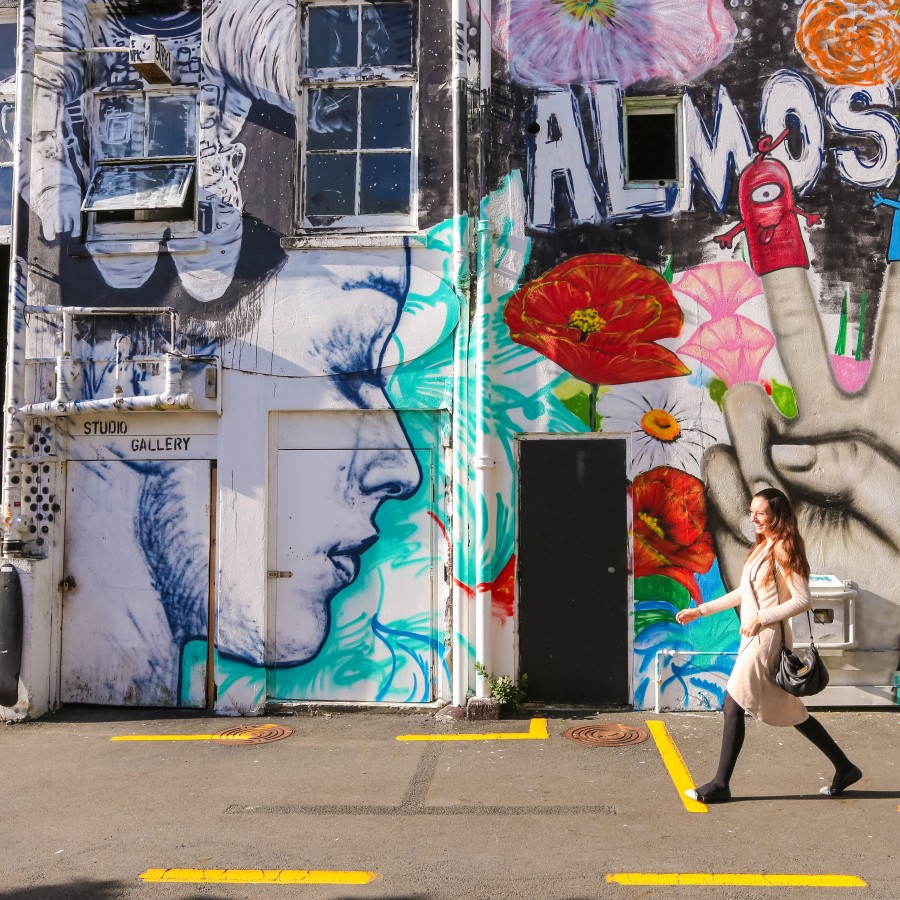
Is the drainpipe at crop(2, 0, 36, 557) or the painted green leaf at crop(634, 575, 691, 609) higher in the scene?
the drainpipe at crop(2, 0, 36, 557)

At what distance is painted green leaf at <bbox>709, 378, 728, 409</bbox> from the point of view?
7.35 metres

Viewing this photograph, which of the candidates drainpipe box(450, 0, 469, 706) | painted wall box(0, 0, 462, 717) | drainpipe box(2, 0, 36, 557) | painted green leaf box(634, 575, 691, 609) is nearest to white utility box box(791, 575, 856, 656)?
painted green leaf box(634, 575, 691, 609)

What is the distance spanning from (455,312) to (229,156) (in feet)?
7.97

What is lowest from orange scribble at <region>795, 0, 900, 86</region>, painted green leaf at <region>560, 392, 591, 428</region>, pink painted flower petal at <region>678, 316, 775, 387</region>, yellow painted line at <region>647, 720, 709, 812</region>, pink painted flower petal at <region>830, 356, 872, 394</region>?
yellow painted line at <region>647, 720, 709, 812</region>

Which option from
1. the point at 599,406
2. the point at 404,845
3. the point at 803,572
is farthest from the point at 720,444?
the point at 404,845

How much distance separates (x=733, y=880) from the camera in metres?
4.25

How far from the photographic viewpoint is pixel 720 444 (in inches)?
289

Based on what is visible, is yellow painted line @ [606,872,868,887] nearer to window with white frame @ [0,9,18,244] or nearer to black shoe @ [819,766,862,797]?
black shoe @ [819,766,862,797]

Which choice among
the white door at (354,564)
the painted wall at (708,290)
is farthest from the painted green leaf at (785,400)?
the white door at (354,564)

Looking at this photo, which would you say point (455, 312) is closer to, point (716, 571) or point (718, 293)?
point (718, 293)

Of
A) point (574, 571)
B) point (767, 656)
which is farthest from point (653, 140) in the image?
point (767, 656)

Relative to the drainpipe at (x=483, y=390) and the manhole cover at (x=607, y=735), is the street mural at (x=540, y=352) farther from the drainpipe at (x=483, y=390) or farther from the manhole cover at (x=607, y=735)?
the manhole cover at (x=607, y=735)

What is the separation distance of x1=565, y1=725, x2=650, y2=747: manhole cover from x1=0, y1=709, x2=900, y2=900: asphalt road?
0.11m

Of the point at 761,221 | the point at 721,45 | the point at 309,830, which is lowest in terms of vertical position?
the point at 309,830
